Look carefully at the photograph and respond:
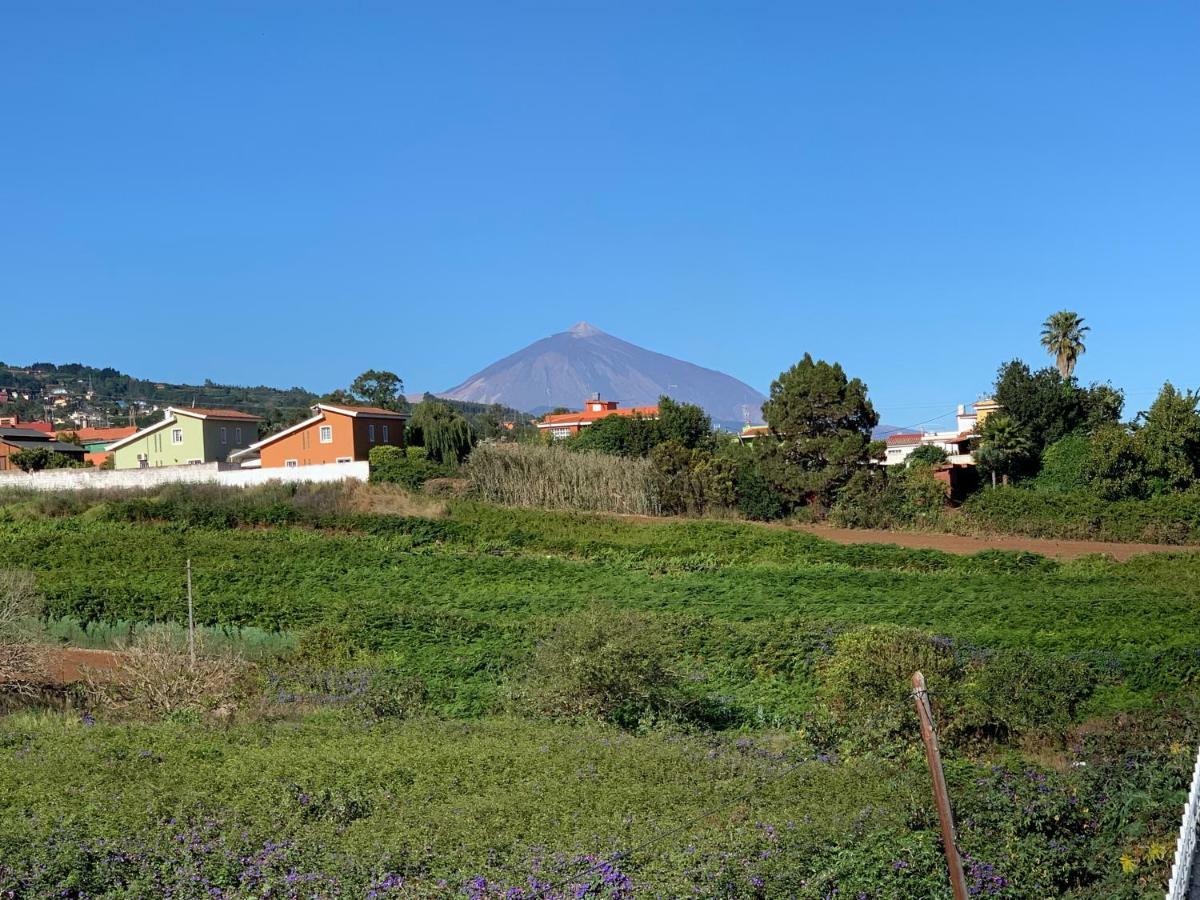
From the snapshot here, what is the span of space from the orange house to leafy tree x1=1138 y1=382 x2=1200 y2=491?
33.3 meters

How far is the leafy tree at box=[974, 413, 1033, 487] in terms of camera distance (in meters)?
48.8

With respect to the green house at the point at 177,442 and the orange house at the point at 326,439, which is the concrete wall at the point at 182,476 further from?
the green house at the point at 177,442

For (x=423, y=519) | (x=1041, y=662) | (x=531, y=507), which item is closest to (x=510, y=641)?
(x=1041, y=662)

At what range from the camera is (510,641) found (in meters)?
22.9

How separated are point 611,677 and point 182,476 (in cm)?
3855

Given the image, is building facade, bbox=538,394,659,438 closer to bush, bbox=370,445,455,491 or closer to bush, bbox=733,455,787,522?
bush, bbox=733,455,787,522

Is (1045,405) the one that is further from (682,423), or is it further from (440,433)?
(440,433)

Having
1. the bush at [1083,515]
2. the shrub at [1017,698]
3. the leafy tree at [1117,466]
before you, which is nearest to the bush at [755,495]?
the bush at [1083,515]

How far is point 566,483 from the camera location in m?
48.4

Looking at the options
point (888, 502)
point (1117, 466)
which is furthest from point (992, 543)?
point (1117, 466)

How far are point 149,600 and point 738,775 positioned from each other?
21.1 meters

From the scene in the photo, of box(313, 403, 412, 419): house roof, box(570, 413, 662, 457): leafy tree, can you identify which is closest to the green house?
box(313, 403, 412, 419): house roof

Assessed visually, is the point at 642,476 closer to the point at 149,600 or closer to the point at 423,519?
the point at 423,519

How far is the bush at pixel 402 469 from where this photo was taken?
47938 millimetres
